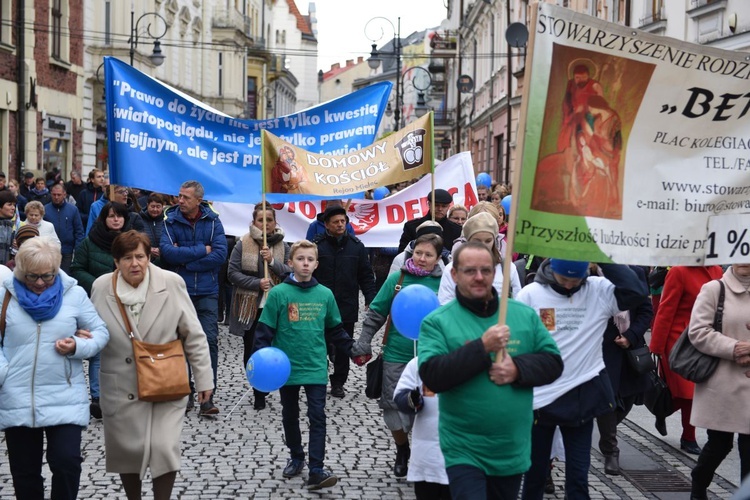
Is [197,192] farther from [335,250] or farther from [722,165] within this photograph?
[722,165]

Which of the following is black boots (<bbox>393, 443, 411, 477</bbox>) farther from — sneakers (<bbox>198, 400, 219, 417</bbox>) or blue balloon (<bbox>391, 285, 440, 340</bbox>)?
sneakers (<bbox>198, 400, 219, 417</bbox>)

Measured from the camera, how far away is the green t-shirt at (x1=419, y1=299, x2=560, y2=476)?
4.83 metres

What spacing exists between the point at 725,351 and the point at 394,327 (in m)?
2.10

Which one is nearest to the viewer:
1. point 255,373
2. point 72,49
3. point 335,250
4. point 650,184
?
point 650,184

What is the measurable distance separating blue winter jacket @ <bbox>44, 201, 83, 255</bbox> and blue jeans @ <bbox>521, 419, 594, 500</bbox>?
34.8 ft

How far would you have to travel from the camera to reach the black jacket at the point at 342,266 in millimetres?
10367

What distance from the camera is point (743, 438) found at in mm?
6648

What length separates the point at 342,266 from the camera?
34.0 feet

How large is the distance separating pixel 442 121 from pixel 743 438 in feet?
182

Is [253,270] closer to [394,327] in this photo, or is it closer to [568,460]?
[394,327]

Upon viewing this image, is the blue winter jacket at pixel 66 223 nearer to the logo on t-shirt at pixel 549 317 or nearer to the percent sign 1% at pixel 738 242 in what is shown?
the logo on t-shirt at pixel 549 317

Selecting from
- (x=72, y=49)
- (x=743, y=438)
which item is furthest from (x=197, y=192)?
(x=72, y=49)

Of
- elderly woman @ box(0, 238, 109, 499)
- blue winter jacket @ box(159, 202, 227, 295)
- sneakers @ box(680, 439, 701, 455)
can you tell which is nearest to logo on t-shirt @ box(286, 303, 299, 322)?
elderly woman @ box(0, 238, 109, 499)

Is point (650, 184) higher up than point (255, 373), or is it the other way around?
point (650, 184)
